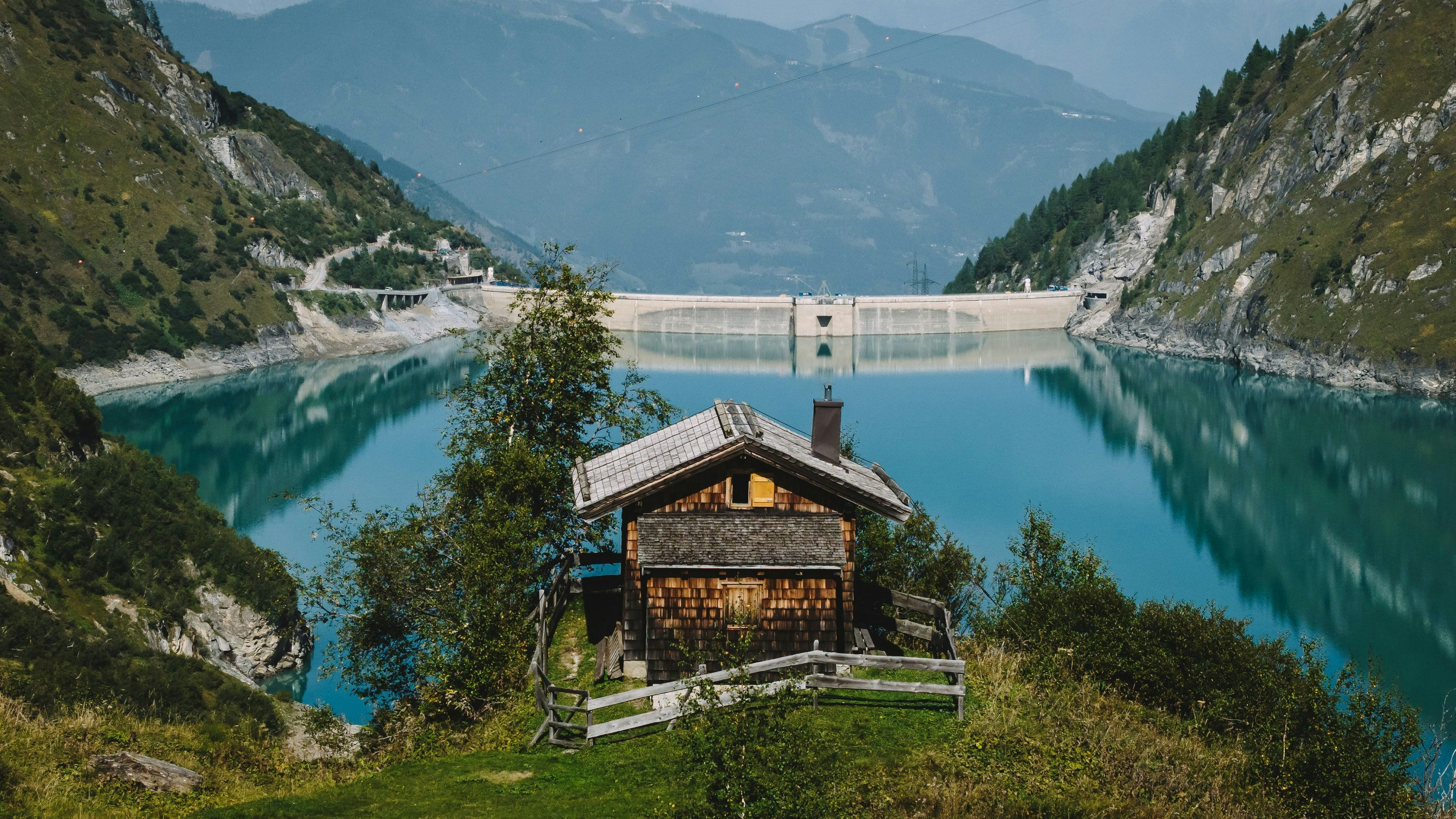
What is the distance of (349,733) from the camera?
22172 millimetres

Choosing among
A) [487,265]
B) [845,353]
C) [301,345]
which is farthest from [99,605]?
[487,265]

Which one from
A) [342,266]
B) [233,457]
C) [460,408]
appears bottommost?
[233,457]

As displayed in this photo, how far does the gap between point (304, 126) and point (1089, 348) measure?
134 meters

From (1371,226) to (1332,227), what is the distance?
759 cm

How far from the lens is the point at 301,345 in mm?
124250

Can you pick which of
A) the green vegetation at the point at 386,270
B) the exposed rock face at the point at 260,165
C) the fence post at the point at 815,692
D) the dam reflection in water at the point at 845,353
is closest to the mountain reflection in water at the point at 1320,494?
the fence post at the point at 815,692

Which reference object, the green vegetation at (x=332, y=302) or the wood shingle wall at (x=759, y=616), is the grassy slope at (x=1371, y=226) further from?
the green vegetation at (x=332, y=302)

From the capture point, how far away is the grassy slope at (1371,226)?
9481cm

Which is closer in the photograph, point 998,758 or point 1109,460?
point 998,758

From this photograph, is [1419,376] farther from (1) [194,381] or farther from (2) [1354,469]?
(1) [194,381]

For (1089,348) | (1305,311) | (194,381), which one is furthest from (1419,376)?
(194,381)

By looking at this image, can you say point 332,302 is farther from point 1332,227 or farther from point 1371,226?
point 1371,226

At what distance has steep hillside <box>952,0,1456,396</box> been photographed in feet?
317

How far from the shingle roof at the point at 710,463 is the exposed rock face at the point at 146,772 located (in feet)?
26.2
